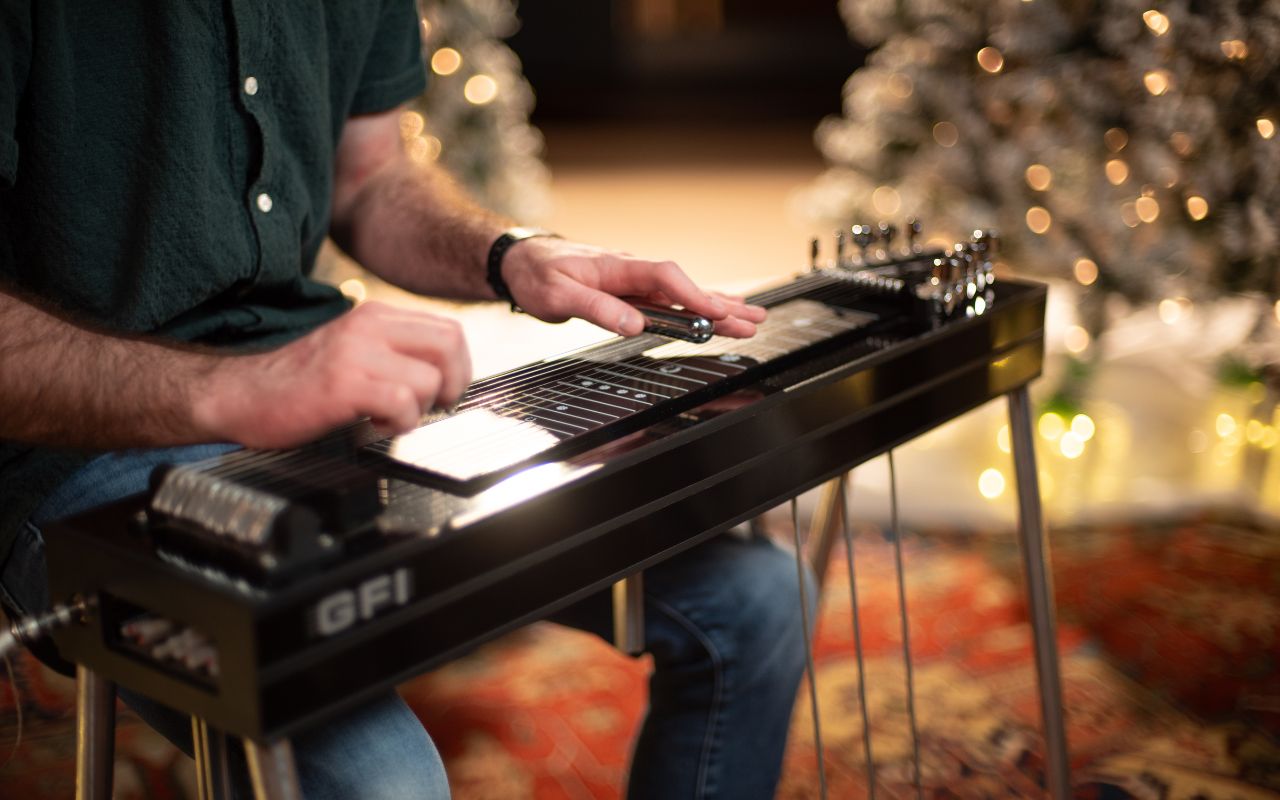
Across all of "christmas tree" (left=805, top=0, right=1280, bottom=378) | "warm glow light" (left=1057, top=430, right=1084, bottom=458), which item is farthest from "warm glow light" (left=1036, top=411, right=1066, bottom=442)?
"christmas tree" (left=805, top=0, right=1280, bottom=378)

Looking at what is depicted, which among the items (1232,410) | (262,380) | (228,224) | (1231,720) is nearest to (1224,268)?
(1232,410)

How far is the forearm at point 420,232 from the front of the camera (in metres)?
1.27

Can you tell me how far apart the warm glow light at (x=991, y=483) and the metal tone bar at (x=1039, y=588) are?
3.66 feet

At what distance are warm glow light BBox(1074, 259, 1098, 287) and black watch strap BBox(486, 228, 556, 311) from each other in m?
1.70

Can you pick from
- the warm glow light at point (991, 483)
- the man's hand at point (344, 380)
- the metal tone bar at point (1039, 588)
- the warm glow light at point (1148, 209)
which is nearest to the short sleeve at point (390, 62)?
the man's hand at point (344, 380)

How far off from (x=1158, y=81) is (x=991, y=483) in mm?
840

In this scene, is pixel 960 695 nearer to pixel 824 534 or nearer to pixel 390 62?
pixel 824 534

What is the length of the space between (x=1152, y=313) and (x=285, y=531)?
2529 mm

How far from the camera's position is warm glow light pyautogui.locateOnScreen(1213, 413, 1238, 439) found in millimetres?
2576

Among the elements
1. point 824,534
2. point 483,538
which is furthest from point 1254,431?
point 483,538

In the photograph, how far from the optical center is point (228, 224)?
110 centimetres

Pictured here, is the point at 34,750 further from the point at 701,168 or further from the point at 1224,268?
the point at 701,168

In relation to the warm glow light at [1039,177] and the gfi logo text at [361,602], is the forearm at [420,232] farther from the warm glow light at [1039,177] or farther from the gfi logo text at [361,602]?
the warm glow light at [1039,177]

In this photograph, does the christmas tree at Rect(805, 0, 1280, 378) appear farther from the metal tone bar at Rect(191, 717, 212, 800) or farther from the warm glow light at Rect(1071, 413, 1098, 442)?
the metal tone bar at Rect(191, 717, 212, 800)
